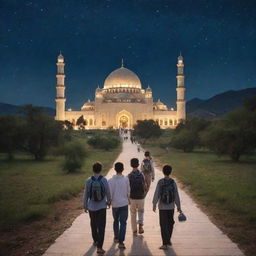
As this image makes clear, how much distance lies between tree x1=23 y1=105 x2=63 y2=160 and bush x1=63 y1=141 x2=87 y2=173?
21.7 feet

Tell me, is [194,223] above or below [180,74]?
below

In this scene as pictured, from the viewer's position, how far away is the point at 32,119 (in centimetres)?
2725

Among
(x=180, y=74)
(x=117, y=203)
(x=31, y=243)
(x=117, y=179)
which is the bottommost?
(x=31, y=243)

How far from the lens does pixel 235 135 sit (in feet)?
79.8

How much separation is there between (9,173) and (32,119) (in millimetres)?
9143

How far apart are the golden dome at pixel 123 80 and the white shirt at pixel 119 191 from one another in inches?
3506

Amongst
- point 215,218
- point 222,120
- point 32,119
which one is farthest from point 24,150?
point 215,218

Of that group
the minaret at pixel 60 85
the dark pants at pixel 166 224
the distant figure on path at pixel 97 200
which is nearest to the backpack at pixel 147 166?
the dark pants at pixel 166 224

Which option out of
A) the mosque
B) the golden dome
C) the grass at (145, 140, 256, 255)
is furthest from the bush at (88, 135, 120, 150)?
the golden dome

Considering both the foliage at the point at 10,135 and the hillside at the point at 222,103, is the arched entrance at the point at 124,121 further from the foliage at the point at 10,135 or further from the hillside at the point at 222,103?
the hillside at the point at 222,103

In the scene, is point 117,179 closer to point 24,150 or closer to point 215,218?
point 215,218

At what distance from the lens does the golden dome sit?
94.9 metres

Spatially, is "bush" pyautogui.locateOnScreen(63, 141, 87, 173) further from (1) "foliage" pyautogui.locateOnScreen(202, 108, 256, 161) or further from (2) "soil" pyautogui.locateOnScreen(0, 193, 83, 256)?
(1) "foliage" pyautogui.locateOnScreen(202, 108, 256, 161)

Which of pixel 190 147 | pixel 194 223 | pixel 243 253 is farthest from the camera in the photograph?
pixel 190 147
